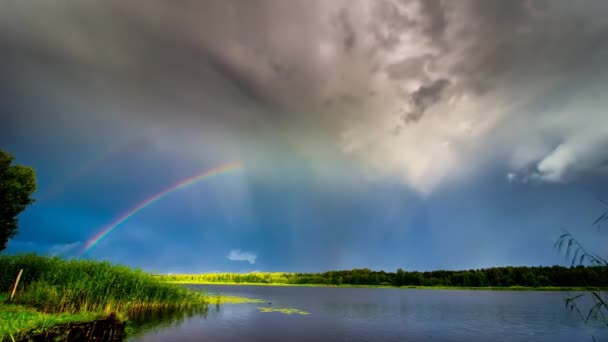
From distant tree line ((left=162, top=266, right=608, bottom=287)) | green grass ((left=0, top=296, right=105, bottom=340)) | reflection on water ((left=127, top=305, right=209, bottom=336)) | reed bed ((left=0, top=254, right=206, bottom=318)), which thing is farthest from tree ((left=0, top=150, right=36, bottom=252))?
distant tree line ((left=162, top=266, right=608, bottom=287))

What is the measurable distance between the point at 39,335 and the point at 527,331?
4325 centimetres

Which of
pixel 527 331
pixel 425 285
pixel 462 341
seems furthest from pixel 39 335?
pixel 425 285

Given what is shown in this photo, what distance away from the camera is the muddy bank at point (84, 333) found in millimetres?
14378

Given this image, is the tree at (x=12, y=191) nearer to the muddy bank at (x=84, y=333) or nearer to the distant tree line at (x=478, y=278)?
the muddy bank at (x=84, y=333)

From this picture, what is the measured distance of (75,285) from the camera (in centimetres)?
2564

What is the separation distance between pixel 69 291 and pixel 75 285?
952 millimetres

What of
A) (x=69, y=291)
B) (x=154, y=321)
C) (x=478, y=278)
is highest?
(x=478, y=278)

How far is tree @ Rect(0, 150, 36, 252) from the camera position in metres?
37.9

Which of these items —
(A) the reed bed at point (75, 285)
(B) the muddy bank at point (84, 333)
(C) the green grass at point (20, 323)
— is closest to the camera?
(C) the green grass at point (20, 323)

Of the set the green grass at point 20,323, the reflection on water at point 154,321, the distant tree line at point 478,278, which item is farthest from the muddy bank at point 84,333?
the distant tree line at point 478,278

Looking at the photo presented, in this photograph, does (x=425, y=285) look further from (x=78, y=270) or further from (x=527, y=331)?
(x=78, y=270)

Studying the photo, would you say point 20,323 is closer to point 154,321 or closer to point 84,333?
point 84,333

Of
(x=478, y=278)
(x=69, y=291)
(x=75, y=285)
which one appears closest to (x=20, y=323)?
(x=69, y=291)

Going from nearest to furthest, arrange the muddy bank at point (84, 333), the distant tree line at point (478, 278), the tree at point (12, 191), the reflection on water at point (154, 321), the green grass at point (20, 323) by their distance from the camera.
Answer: the green grass at point (20, 323) → the muddy bank at point (84, 333) → the reflection on water at point (154, 321) → the tree at point (12, 191) → the distant tree line at point (478, 278)
